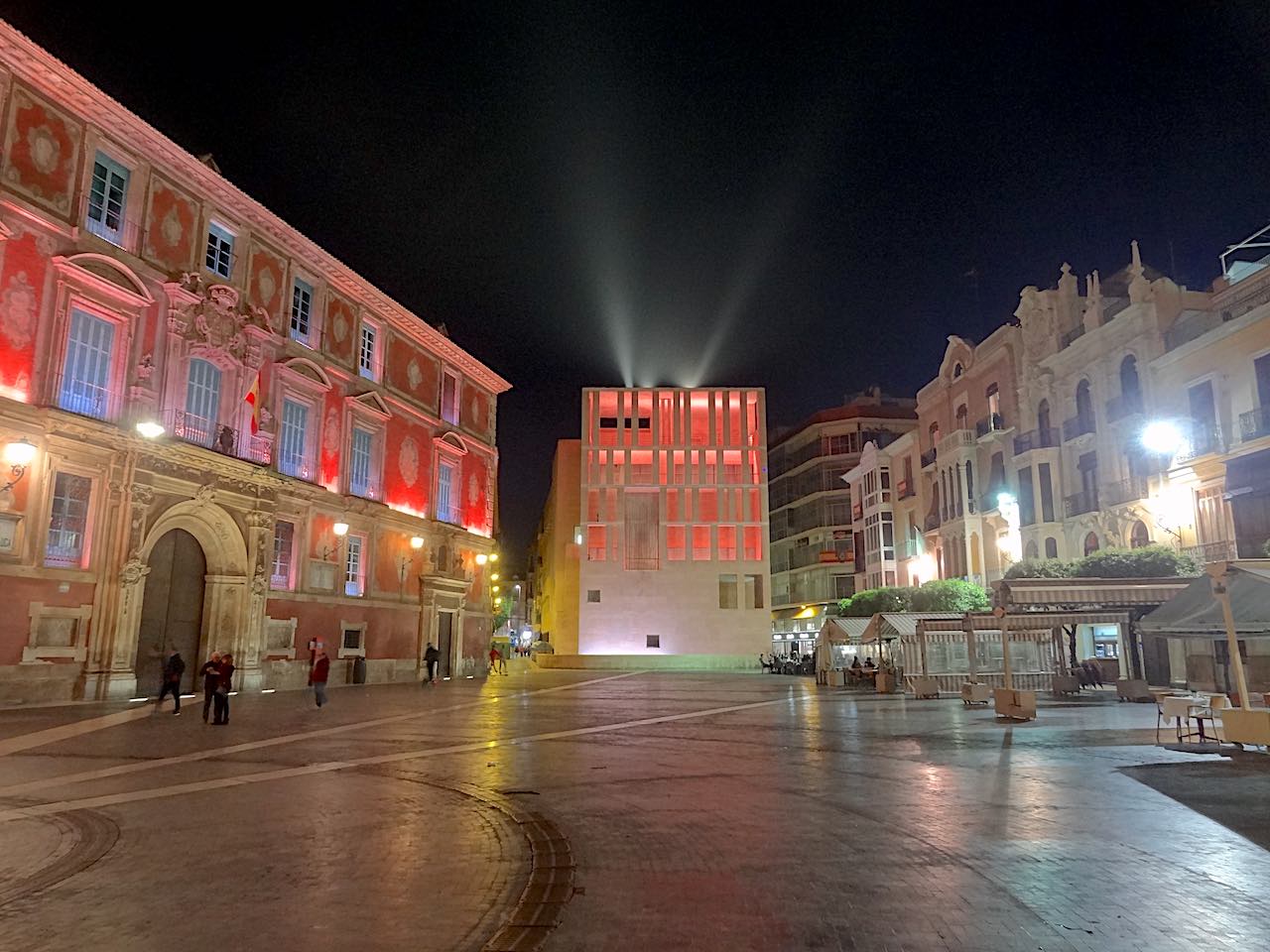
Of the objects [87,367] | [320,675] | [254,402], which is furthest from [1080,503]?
[87,367]

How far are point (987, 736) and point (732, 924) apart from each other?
10679mm

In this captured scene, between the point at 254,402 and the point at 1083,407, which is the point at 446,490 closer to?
the point at 254,402

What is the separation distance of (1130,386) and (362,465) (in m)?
29.7

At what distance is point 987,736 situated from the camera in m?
13.8

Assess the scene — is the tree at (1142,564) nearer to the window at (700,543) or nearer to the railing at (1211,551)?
the railing at (1211,551)

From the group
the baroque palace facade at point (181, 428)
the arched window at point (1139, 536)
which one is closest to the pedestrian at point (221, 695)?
the baroque palace facade at point (181, 428)

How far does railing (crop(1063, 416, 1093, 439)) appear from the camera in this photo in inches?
1332

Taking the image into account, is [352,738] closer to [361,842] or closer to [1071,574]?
[361,842]

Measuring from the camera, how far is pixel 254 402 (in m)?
25.7

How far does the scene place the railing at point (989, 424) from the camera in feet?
131

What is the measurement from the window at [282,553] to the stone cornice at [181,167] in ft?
30.7

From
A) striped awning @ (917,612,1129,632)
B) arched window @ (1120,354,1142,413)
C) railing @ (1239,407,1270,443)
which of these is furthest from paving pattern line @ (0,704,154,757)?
arched window @ (1120,354,1142,413)

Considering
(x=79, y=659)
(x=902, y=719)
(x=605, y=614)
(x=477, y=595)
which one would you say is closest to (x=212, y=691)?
(x=79, y=659)

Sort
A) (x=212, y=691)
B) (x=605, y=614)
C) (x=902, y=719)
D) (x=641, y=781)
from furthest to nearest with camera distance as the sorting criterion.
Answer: (x=605, y=614), (x=902, y=719), (x=212, y=691), (x=641, y=781)
